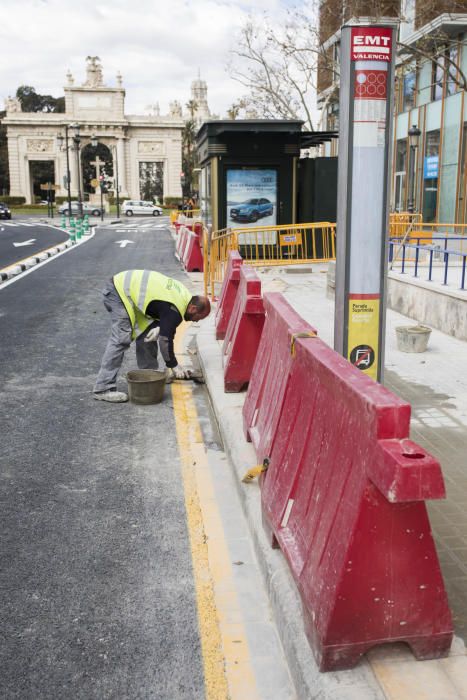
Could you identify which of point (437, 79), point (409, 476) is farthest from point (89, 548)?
point (437, 79)

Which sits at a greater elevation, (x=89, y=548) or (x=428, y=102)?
(x=428, y=102)

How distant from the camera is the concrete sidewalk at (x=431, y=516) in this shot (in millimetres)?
2746

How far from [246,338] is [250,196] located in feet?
39.6

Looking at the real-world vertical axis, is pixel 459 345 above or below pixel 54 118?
below

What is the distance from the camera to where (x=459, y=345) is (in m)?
9.23

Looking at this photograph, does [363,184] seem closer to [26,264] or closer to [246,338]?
[246,338]

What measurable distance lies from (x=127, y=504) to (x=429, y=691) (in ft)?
8.41

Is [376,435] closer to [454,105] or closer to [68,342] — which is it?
[68,342]

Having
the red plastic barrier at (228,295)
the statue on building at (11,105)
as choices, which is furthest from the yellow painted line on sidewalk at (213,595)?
the statue on building at (11,105)

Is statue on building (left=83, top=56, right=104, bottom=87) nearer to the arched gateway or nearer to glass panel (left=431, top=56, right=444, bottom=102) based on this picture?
the arched gateway

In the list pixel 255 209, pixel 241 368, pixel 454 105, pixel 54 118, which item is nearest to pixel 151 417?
pixel 241 368

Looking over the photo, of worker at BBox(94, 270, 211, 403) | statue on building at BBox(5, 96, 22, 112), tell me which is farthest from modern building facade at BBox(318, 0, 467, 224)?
statue on building at BBox(5, 96, 22, 112)

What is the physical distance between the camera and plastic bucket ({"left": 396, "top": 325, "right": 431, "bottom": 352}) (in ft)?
29.0

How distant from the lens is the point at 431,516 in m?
4.35
